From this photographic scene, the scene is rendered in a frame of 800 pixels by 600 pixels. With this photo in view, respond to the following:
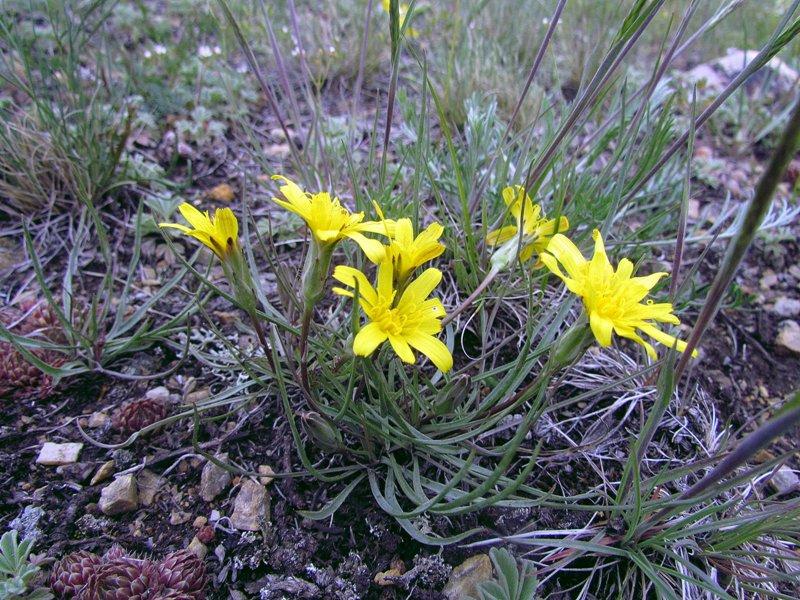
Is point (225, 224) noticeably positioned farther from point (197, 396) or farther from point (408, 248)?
point (197, 396)

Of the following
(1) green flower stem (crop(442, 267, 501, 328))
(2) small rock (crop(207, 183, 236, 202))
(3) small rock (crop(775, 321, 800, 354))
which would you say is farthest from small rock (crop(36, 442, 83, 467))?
(3) small rock (crop(775, 321, 800, 354))

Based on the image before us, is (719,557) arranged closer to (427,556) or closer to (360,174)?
(427,556)

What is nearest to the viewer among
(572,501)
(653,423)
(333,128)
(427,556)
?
(653,423)

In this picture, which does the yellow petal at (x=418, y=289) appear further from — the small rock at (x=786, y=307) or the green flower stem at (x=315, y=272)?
the small rock at (x=786, y=307)

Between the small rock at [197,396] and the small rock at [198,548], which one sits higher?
the small rock at [197,396]

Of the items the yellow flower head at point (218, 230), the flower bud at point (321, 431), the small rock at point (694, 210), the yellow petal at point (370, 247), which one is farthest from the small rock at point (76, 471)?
the small rock at point (694, 210)

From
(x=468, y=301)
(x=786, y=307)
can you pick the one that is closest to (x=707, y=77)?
(x=786, y=307)

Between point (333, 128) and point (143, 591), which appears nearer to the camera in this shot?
point (143, 591)

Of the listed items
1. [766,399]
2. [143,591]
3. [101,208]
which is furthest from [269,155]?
[766,399]
